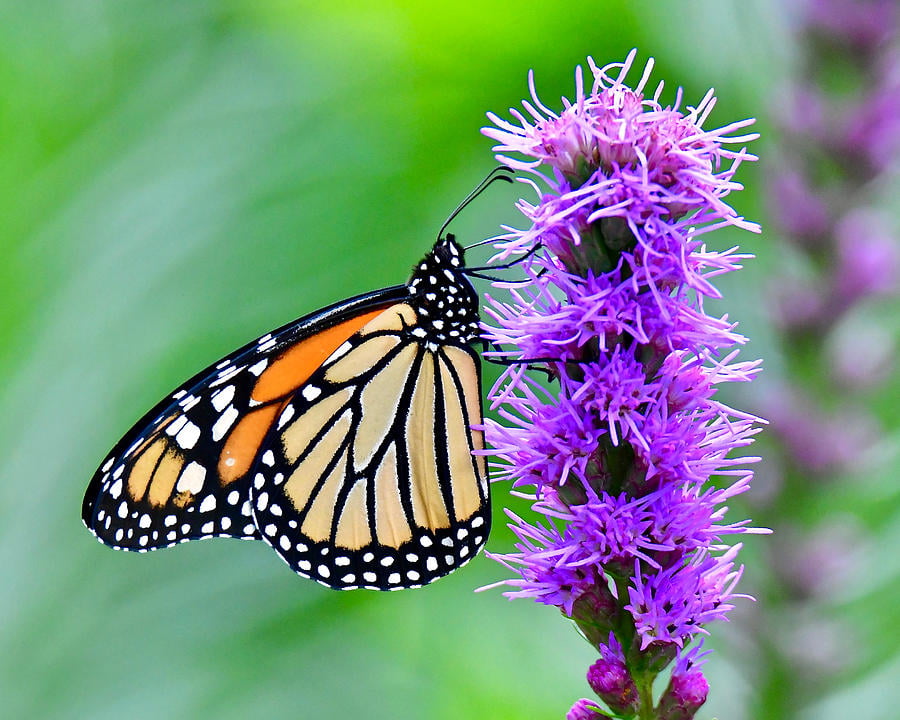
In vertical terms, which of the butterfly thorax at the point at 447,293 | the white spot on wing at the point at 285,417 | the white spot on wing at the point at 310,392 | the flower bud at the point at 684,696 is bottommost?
the flower bud at the point at 684,696

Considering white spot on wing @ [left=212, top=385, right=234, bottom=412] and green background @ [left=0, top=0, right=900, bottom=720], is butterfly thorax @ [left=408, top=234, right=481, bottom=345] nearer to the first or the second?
white spot on wing @ [left=212, top=385, right=234, bottom=412]

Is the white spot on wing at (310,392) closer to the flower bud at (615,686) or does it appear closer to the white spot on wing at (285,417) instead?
the white spot on wing at (285,417)

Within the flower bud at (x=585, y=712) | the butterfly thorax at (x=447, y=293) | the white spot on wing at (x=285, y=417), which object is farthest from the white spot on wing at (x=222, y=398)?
the flower bud at (x=585, y=712)

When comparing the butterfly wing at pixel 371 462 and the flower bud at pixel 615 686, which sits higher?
the butterfly wing at pixel 371 462

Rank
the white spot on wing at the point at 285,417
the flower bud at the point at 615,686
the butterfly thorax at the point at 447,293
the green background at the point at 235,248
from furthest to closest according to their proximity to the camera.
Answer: the green background at the point at 235,248, the white spot on wing at the point at 285,417, the butterfly thorax at the point at 447,293, the flower bud at the point at 615,686

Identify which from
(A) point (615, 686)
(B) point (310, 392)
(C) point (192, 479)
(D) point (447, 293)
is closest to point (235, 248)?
(B) point (310, 392)

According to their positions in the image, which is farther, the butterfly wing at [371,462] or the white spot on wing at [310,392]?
the white spot on wing at [310,392]

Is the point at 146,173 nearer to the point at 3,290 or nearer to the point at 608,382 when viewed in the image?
the point at 3,290
